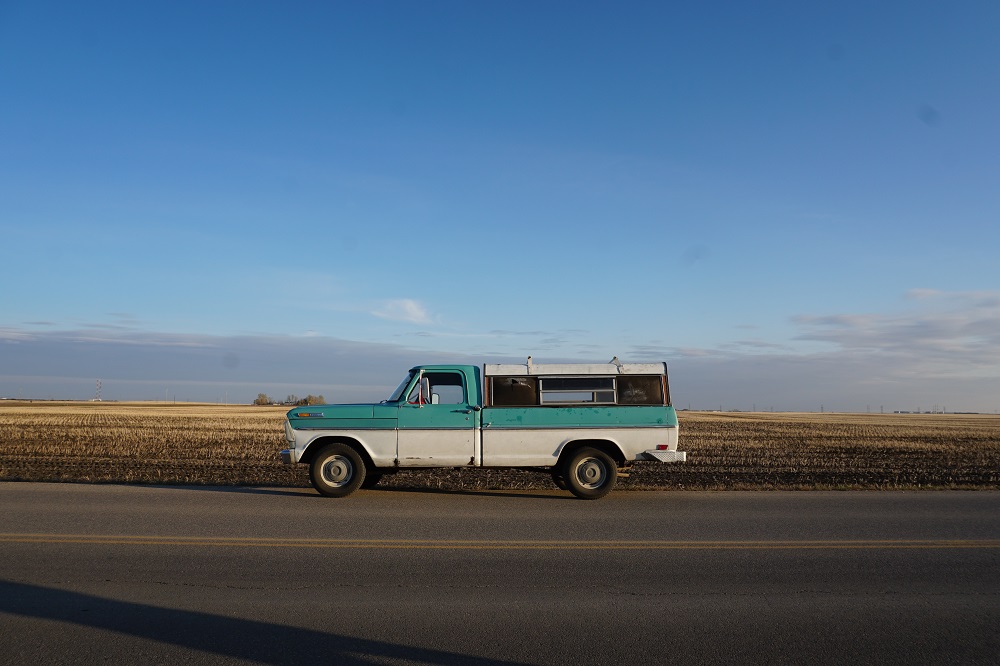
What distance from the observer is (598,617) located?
580 centimetres

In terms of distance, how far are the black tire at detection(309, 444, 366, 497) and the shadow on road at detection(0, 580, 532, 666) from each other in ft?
20.3

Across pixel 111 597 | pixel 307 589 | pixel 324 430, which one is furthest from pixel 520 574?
pixel 324 430

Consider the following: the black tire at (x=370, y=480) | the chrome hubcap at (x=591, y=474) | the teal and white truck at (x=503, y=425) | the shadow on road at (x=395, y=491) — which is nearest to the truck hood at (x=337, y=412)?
the teal and white truck at (x=503, y=425)

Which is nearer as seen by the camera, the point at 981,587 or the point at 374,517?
the point at 981,587

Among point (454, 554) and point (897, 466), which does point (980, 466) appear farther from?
point (454, 554)

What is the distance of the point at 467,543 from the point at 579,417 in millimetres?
4646

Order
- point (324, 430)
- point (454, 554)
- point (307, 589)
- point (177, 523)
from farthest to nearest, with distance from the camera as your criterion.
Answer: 1. point (324, 430)
2. point (177, 523)
3. point (454, 554)
4. point (307, 589)

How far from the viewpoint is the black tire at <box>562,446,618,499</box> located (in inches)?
493

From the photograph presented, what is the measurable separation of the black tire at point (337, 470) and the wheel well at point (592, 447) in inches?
133

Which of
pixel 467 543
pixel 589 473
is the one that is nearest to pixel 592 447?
pixel 589 473

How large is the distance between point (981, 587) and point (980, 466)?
53.0 feet

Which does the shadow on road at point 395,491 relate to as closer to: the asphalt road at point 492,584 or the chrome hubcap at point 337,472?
the chrome hubcap at point 337,472

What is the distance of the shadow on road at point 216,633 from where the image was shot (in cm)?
489

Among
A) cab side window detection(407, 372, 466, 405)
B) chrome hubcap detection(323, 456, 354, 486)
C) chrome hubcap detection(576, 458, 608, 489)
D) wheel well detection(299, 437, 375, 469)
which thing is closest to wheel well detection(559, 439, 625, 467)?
chrome hubcap detection(576, 458, 608, 489)
